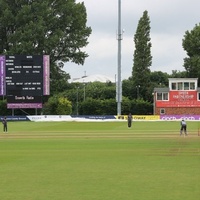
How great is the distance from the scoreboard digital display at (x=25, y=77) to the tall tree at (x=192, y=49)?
42.2 m

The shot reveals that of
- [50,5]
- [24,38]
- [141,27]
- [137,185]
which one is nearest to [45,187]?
[137,185]

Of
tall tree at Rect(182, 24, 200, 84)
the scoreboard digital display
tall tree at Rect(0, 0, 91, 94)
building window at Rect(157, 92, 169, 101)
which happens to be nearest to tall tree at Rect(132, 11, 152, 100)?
tall tree at Rect(182, 24, 200, 84)

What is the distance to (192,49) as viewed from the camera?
317 feet

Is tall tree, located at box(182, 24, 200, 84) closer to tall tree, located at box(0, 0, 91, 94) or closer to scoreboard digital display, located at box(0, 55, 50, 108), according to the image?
tall tree, located at box(0, 0, 91, 94)

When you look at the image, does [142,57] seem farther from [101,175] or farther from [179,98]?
[101,175]

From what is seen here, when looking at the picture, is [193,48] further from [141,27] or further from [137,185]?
[137,185]

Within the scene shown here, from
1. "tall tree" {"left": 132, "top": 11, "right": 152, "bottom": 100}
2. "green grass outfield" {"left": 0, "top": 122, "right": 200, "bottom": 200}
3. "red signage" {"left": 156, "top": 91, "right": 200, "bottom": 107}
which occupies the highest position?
"tall tree" {"left": 132, "top": 11, "right": 152, "bottom": 100}

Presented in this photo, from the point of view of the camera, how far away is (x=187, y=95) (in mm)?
84500

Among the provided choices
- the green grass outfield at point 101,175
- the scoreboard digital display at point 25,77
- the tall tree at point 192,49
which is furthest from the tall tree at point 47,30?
the green grass outfield at point 101,175

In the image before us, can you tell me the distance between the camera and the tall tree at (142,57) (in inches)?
3686

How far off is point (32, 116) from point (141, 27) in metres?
33.6

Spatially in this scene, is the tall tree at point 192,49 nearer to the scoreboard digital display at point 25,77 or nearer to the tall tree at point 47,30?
the tall tree at point 47,30

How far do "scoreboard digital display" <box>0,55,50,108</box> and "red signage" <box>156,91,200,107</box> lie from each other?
30298 millimetres

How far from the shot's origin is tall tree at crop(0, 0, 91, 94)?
7400 centimetres
